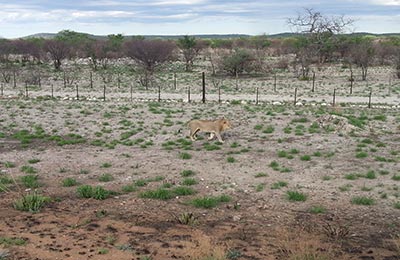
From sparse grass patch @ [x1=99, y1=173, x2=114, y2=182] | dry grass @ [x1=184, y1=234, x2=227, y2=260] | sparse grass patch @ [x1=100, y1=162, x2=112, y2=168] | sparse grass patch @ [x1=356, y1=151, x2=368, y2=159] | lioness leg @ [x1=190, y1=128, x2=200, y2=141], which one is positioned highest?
lioness leg @ [x1=190, y1=128, x2=200, y2=141]

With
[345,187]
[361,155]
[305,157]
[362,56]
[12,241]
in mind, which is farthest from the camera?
[362,56]

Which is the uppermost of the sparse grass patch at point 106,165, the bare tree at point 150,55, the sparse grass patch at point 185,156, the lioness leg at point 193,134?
the bare tree at point 150,55

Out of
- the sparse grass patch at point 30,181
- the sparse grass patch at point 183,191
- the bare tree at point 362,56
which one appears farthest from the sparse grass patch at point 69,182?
the bare tree at point 362,56

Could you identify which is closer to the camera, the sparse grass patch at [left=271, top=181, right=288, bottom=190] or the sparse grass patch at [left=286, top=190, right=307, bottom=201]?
the sparse grass patch at [left=286, top=190, right=307, bottom=201]

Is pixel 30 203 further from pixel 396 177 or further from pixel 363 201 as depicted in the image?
pixel 396 177

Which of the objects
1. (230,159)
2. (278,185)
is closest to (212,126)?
(230,159)

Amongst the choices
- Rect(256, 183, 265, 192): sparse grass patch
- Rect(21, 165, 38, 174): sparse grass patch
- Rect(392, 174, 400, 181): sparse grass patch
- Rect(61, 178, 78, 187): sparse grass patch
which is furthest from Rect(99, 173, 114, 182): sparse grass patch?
Rect(392, 174, 400, 181): sparse grass patch

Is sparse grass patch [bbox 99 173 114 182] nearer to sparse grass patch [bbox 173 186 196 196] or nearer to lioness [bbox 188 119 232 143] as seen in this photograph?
sparse grass patch [bbox 173 186 196 196]

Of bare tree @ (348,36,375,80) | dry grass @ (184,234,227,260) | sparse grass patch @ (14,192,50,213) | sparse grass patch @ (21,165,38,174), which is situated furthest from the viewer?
bare tree @ (348,36,375,80)

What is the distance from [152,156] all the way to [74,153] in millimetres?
2176

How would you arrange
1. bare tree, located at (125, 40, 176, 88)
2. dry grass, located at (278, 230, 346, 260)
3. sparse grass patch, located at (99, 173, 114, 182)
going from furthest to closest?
1. bare tree, located at (125, 40, 176, 88)
2. sparse grass patch, located at (99, 173, 114, 182)
3. dry grass, located at (278, 230, 346, 260)

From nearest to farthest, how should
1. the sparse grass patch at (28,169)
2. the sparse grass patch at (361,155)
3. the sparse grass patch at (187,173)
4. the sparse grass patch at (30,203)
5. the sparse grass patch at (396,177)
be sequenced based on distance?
the sparse grass patch at (30,203) < the sparse grass patch at (396,177) < the sparse grass patch at (187,173) < the sparse grass patch at (28,169) < the sparse grass patch at (361,155)

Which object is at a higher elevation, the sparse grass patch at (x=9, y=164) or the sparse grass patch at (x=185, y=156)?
the sparse grass patch at (x=185, y=156)

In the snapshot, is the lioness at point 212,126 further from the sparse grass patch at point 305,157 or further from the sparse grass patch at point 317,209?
the sparse grass patch at point 317,209
